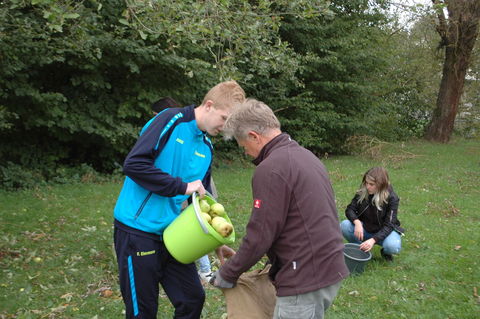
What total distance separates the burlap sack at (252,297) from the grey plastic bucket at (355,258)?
8.13ft

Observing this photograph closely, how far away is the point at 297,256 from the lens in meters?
2.23

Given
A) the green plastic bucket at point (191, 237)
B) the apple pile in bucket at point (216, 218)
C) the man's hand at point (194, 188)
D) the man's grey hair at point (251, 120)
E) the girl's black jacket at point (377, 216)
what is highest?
the man's grey hair at point (251, 120)

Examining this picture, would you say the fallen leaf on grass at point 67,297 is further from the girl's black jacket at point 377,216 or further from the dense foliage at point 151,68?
the girl's black jacket at point 377,216

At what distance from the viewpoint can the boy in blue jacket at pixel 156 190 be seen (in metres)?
2.73

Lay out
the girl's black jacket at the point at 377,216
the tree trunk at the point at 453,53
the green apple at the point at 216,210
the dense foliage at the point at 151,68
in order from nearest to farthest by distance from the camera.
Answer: the green apple at the point at 216,210, the girl's black jacket at the point at 377,216, the dense foliage at the point at 151,68, the tree trunk at the point at 453,53

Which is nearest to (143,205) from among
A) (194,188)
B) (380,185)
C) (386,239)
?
(194,188)

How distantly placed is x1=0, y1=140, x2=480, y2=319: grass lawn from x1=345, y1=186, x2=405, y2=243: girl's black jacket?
0.42m

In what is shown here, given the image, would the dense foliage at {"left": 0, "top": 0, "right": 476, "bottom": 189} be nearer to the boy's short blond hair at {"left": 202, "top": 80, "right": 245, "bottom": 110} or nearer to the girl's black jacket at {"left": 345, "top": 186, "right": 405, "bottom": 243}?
the boy's short blond hair at {"left": 202, "top": 80, "right": 245, "bottom": 110}

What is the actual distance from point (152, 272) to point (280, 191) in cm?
116

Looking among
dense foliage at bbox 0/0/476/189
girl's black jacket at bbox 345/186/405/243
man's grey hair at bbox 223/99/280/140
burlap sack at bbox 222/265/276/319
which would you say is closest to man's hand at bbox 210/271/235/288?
burlap sack at bbox 222/265/276/319

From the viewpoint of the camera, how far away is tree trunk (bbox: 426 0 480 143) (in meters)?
18.0

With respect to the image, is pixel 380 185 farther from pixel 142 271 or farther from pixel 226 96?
pixel 142 271

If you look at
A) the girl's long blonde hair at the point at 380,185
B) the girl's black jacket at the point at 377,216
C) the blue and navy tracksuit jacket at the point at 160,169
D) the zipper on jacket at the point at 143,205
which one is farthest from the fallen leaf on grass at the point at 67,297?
the girl's long blonde hair at the point at 380,185

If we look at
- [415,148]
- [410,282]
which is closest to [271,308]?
[410,282]
